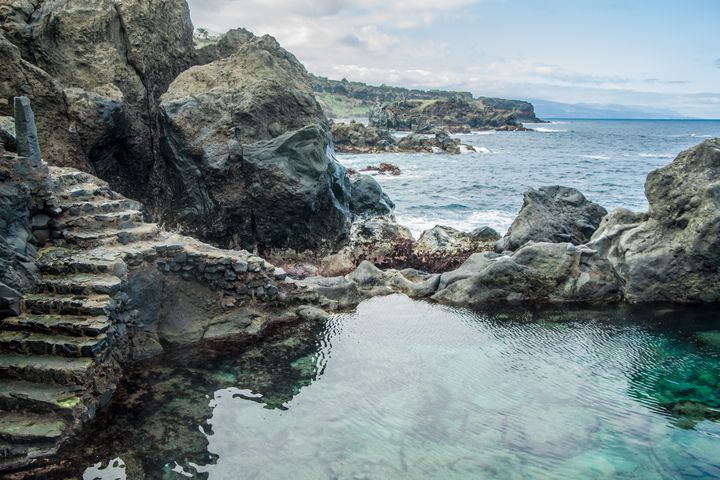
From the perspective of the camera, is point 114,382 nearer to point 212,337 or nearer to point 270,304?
point 212,337

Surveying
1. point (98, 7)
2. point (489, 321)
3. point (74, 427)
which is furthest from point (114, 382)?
point (98, 7)

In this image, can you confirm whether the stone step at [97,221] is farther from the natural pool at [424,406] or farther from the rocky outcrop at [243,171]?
the rocky outcrop at [243,171]

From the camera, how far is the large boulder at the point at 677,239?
1680 centimetres

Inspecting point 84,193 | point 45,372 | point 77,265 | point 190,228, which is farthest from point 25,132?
point 190,228

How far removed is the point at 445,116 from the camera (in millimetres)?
165125

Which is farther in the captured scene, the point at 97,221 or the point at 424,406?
the point at 97,221

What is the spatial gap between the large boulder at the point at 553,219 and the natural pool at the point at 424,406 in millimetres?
8360

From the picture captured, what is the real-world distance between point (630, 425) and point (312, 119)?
708 inches

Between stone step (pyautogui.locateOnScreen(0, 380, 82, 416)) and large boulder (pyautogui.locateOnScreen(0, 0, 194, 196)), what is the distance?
1193 cm

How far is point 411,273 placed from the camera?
20.5 m

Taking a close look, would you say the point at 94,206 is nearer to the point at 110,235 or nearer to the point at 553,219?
the point at 110,235

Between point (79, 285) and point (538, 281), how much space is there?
13684mm

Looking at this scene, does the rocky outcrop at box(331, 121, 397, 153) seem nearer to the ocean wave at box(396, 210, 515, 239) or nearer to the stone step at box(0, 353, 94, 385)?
the ocean wave at box(396, 210, 515, 239)

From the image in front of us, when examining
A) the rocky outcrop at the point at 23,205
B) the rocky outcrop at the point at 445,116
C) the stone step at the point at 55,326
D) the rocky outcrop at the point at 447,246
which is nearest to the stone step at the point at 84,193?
the rocky outcrop at the point at 23,205
